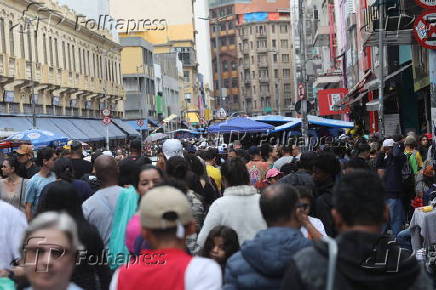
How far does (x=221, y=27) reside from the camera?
6688 inches

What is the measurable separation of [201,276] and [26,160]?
30.0ft

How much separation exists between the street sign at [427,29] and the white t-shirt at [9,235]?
988 centimetres

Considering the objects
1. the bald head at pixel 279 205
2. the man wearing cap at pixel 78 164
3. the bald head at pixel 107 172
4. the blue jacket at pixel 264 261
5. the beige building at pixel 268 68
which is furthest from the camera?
the beige building at pixel 268 68

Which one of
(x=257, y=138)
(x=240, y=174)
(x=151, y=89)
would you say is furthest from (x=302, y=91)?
(x=151, y=89)

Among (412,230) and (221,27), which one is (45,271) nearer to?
(412,230)

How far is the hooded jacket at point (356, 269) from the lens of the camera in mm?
3609

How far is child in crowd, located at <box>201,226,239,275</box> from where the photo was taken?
6473mm

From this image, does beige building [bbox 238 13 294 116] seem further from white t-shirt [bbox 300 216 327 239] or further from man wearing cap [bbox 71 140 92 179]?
white t-shirt [bbox 300 216 327 239]

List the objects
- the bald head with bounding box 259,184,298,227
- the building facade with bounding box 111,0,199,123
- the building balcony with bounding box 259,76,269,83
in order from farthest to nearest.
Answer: the building balcony with bounding box 259,76,269,83, the building facade with bounding box 111,0,199,123, the bald head with bounding box 259,184,298,227

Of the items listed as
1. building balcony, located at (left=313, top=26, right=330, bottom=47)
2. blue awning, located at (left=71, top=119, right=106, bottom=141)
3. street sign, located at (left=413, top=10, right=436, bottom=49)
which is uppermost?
building balcony, located at (left=313, top=26, right=330, bottom=47)

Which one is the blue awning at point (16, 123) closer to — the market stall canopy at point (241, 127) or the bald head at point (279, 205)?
the market stall canopy at point (241, 127)

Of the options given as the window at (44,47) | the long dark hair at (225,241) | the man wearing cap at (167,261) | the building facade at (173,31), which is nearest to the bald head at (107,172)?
the long dark hair at (225,241)

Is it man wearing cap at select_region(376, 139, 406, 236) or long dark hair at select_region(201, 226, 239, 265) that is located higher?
long dark hair at select_region(201, 226, 239, 265)

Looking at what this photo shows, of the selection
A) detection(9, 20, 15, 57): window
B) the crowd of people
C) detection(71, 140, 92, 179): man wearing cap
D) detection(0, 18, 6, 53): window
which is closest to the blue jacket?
the crowd of people
